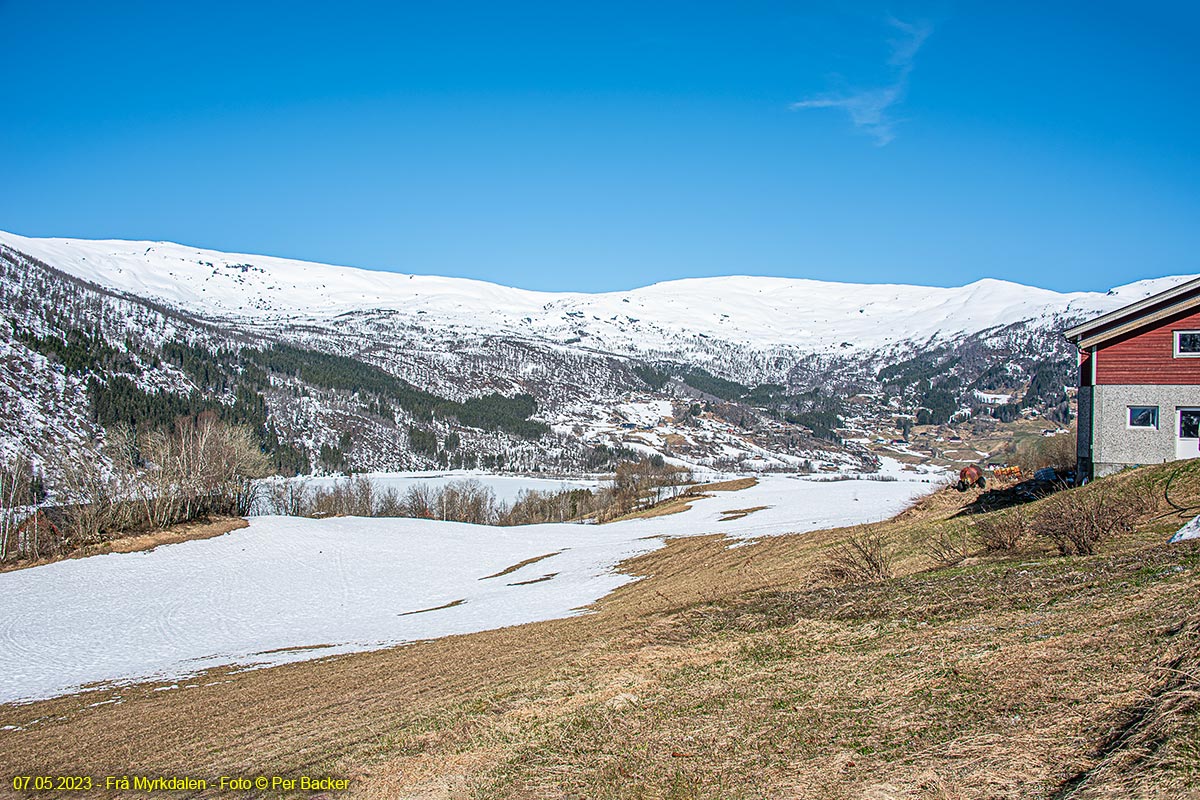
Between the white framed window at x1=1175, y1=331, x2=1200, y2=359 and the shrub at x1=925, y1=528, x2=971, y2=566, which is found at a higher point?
the white framed window at x1=1175, y1=331, x2=1200, y2=359

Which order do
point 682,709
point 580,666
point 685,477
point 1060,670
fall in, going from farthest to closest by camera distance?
point 685,477 → point 580,666 → point 682,709 → point 1060,670

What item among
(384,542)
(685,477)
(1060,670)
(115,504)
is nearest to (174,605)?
(384,542)

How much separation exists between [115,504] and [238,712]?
6114 centimetres

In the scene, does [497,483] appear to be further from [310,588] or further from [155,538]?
[310,588]

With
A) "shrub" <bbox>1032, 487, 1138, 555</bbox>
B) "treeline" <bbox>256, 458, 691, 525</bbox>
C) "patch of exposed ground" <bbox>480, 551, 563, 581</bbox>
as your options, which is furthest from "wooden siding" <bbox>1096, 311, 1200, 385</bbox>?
"treeline" <bbox>256, 458, 691, 525</bbox>

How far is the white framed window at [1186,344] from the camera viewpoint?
97.0ft

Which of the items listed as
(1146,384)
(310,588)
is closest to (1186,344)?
(1146,384)

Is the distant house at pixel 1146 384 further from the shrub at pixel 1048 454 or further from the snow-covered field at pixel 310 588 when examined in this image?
the shrub at pixel 1048 454

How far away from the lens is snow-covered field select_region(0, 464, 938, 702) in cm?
2772

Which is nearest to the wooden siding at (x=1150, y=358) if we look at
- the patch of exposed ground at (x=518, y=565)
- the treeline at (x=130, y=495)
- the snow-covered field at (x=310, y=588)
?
the snow-covered field at (x=310, y=588)

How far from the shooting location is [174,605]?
1670 inches

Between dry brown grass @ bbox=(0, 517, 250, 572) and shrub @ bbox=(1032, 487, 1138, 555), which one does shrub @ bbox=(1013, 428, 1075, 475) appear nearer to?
shrub @ bbox=(1032, 487, 1138, 555)

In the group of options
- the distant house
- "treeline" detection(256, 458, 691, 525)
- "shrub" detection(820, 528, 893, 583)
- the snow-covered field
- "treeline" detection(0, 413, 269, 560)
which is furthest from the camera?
"treeline" detection(256, 458, 691, 525)

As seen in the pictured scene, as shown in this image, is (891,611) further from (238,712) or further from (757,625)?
(238,712)
